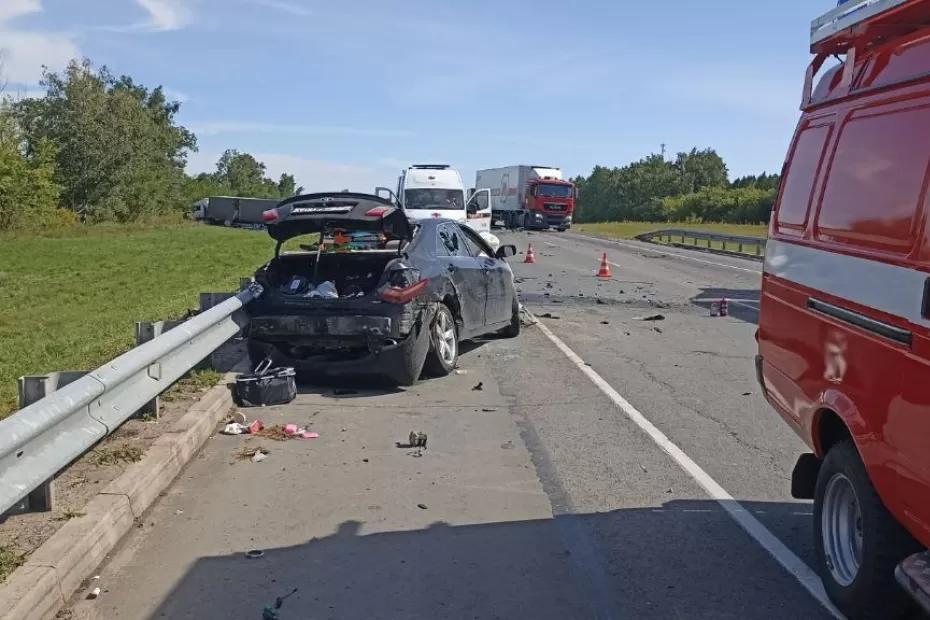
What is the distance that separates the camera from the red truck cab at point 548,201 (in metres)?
54.5

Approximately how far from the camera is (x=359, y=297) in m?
8.77

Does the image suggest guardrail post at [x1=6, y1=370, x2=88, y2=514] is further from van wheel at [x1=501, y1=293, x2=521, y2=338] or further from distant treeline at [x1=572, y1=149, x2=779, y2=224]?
distant treeline at [x1=572, y1=149, x2=779, y2=224]

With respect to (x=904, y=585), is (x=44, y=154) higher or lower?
higher

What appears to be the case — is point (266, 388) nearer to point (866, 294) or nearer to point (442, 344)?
point (442, 344)

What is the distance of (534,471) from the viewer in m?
6.46

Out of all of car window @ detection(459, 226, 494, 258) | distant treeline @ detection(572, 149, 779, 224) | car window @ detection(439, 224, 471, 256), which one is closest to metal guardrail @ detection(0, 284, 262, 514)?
car window @ detection(439, 224, 471, 256)

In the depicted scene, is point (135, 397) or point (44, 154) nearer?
point (135, 397)

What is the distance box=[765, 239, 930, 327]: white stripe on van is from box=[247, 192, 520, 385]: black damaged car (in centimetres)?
425

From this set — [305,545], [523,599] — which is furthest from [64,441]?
[523,599]

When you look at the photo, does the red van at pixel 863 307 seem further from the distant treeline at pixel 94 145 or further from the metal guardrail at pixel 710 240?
the distant treeline at pixel 94 145

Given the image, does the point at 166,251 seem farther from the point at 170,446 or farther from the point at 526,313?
the point at 170,446

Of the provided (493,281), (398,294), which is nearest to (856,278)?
(398,294)

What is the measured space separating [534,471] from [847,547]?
2586 mm

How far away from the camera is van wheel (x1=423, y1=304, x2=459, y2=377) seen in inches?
370
